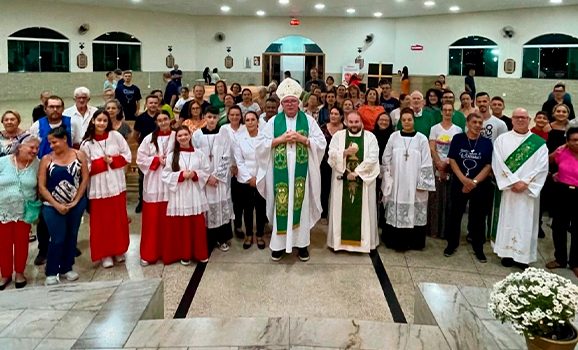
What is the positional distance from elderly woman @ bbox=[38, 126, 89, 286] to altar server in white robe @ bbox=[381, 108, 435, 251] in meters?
2.98

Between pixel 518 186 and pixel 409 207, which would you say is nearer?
pixel 518 186

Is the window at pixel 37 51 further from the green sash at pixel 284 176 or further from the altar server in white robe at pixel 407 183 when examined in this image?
the altar server in white robe at pixel 407 183

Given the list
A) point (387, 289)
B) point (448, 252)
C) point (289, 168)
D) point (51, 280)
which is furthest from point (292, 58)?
point (51, 280)

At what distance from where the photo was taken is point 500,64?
17.6 metres

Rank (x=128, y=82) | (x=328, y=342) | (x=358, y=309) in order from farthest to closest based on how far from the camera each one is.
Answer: (x=128, y=82) → (x=358, y=309) → (x=328, y=342)

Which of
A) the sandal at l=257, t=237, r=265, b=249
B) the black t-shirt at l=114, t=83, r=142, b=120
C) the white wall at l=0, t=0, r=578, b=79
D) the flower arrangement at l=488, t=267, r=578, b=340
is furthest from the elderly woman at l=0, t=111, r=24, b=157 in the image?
the white wall at l=0, t=0, r=578, b=79

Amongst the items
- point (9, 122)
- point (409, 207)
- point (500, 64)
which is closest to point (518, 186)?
point (409, 207)

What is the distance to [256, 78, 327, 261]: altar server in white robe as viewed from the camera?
5202 millimetres

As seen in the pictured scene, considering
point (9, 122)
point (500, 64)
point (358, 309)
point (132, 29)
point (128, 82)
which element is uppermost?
point (132, 29)

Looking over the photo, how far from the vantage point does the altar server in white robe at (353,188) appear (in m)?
5.28

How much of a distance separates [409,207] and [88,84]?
14.9 meters

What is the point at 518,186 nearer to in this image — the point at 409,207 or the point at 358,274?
the point at 409,207

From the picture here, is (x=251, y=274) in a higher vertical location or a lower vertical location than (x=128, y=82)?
lower

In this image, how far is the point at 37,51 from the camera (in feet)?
53.9
